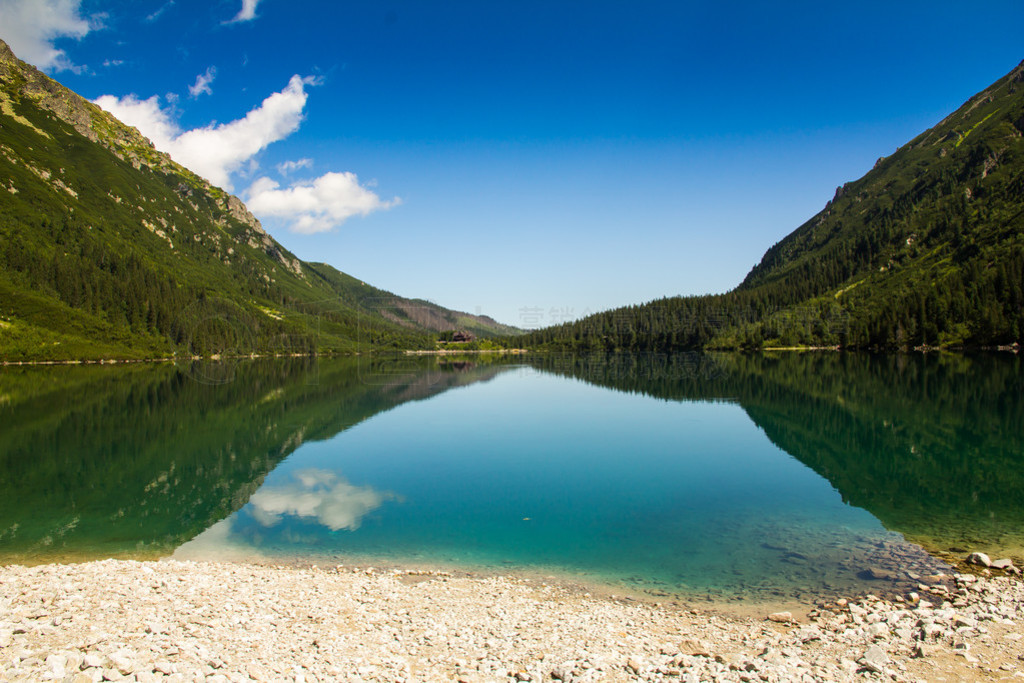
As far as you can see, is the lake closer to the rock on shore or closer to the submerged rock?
the submerged rock

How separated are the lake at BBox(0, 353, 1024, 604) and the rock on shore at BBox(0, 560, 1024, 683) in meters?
1.69

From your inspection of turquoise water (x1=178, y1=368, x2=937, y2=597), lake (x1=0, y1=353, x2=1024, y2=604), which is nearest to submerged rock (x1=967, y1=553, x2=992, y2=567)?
lake (x1=0, y1=353, x2=1024, y2=604)

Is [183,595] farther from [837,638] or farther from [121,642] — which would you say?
[837,638]

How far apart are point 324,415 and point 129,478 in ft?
73.7

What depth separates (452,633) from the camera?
10273mm

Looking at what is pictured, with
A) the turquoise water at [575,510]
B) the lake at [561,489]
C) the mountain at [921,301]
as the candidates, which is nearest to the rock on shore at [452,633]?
the lake at [561,489]

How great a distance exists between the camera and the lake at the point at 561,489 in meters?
15.0

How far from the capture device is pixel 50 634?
9.62m

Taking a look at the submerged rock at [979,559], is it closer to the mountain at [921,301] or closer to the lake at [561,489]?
the lake at [561,489]

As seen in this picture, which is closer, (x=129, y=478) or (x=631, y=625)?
(x=631, y=625)

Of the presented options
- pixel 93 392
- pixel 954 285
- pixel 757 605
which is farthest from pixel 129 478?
pixel 954 285

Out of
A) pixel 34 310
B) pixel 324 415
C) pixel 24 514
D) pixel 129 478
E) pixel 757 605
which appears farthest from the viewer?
pixel 34 310

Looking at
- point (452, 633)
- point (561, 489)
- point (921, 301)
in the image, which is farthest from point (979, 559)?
point (921, 301)

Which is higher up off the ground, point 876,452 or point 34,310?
point 34,310
